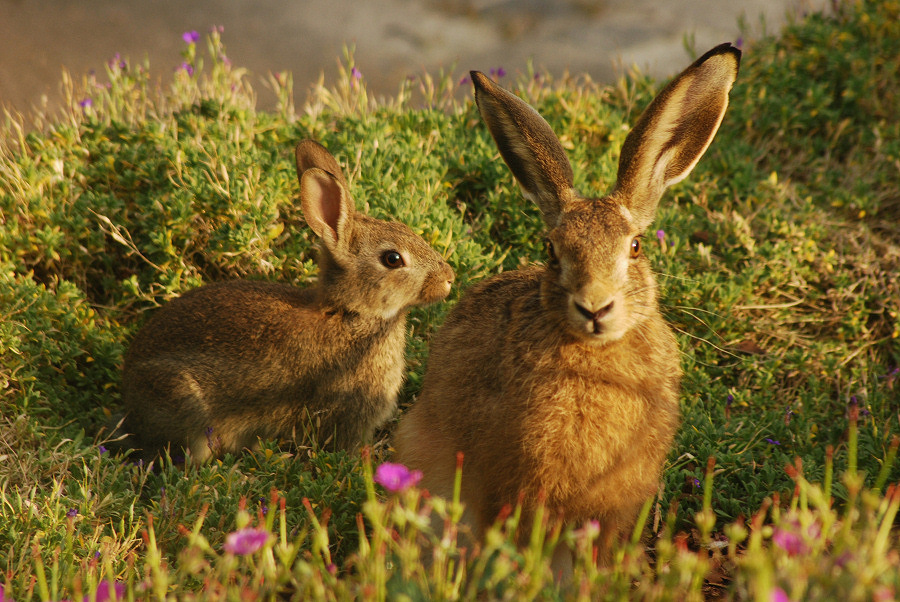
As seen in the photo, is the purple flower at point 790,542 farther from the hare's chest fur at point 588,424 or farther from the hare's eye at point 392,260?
the hare's eye at point 392,260

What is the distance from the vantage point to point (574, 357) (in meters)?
3.75

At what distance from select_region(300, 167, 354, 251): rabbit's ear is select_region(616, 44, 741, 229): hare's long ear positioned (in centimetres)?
205

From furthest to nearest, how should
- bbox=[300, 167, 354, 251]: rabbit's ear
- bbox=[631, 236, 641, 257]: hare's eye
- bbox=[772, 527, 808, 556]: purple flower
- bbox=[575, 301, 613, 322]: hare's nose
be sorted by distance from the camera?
bbox=[300, 167, 354, 251]: rabbit's ear → bbox=[631, 236, 641, 257]: hare's eye → bbox=[575, 301, 613, 322]: hare's nose → bbox=[772, 527, 808, 556]: purple flower

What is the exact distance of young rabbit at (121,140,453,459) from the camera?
528 centimetres

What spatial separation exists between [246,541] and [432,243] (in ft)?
12.6

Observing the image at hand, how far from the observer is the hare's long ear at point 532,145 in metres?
4.20

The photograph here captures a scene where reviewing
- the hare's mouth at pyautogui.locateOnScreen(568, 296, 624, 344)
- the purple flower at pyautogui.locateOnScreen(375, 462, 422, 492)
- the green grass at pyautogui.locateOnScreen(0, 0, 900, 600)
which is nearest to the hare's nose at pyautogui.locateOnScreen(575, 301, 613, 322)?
the hare's mouth at pyautogui.locateOnScreen(568, 296, 624, 344)

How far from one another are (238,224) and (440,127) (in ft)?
7.56

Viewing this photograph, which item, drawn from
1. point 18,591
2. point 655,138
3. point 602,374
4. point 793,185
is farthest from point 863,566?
point 793,185

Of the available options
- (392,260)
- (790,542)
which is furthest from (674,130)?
(790,542)

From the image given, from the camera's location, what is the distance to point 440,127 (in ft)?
24.4

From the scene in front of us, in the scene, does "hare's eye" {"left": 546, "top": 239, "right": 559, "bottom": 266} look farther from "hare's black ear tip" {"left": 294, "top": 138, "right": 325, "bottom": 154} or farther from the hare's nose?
"hare's black ear tip" {"left": 294, "top": 138, "right": 325, "bottom": 154}

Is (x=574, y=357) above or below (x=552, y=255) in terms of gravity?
below

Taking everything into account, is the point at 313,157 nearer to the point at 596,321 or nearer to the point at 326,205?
the point at 326,205
